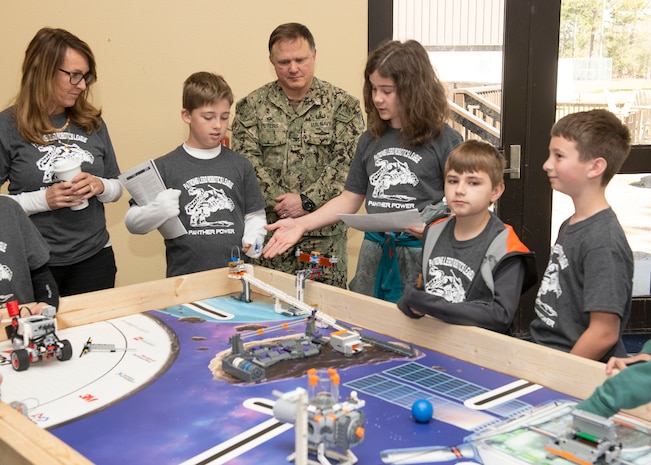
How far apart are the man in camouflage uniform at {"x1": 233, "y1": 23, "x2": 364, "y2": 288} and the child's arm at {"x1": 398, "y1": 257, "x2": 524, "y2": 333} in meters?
1.16

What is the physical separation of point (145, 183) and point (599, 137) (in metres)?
1.50

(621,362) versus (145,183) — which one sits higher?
(145,183)

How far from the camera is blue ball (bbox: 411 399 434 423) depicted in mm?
1352

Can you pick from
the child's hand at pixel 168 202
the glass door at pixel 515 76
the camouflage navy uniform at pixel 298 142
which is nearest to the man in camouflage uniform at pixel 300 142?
the camouflage navy uniform at pixel 298 142

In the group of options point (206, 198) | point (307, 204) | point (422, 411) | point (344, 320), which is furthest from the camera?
point (307, 204)

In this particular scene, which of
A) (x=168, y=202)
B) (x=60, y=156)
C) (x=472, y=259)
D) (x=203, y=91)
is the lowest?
(x=472, y=259)

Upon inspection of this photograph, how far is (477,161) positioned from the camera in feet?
6.56

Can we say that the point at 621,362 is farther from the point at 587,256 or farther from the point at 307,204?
the point at 307,204

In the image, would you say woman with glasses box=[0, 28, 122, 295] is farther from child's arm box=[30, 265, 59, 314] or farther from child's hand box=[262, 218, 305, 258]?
child's hand box=[262, 218, 305, 258]

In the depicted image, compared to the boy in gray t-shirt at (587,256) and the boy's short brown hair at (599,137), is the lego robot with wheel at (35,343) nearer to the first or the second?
the boy in gray t-shirt at (587,256)

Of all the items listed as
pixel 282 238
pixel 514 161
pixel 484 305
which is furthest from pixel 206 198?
pixel 514 161

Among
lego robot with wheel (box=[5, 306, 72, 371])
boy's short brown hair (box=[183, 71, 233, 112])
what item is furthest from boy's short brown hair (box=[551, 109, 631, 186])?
lego robot with wheel (box=[5, 306, 72, 371])

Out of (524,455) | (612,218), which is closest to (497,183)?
(612,218)

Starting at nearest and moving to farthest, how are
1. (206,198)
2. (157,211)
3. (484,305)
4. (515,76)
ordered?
(484,305) < (157,211) < (206,198) < (515,76)
